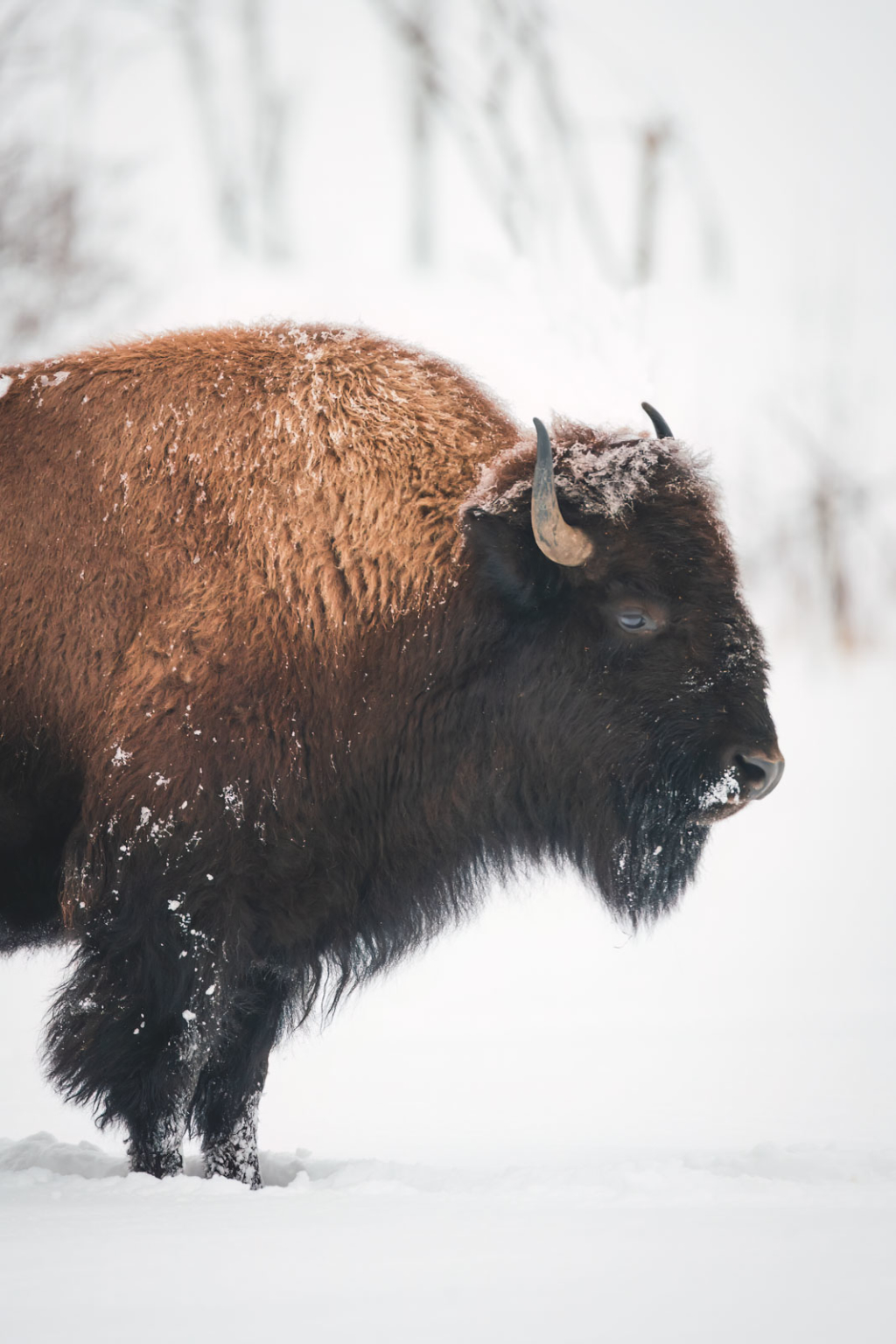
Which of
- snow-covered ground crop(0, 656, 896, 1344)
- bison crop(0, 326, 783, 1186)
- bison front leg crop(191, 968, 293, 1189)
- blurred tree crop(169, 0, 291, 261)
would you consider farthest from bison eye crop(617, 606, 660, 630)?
blurred tree crop(169, 0, 291, 261)

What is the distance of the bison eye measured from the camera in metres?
3.14

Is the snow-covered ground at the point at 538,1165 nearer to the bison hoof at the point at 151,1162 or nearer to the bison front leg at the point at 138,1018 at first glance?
the bison hoof at the point at 151,1162

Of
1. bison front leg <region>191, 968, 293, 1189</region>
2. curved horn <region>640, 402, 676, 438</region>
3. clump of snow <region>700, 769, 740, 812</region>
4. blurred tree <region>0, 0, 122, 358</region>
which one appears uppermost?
blurred tree <region>0, 0, 122, 358</region>

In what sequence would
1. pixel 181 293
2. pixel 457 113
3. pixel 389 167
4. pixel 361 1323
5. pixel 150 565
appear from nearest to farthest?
pixel 361 1323 < pixel 150 565 < pixel 457 113 < pixel 181 293 < pixel 389 167

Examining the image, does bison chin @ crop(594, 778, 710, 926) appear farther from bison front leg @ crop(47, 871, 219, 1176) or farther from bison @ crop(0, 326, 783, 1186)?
bison front leg @ crop(47, 871, 219, 1176)

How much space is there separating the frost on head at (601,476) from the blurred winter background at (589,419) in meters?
0.90

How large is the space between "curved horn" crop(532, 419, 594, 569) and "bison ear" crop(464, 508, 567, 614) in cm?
5

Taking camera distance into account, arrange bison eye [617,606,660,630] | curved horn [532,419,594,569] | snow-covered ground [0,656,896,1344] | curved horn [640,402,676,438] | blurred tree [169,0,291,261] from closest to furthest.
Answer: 1. snow-covered ground [0,656,896,1344]
2. curved horn [532,419,594,569]
3. bison eye [617,606,660,630]
4. curved horn [640,402,676,438]
5. blurred tree [169,0,291,261]

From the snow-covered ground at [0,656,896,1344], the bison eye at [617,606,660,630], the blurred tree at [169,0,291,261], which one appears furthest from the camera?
the blurred tree at [169,0,291,261]

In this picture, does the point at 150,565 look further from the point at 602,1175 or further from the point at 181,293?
the point at 181,293

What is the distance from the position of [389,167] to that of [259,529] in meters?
14.4

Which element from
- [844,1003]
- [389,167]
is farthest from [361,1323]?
[389,167]

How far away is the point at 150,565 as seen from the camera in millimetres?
3209

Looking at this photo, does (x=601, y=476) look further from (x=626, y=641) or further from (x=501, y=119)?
(x=501, y=119)
